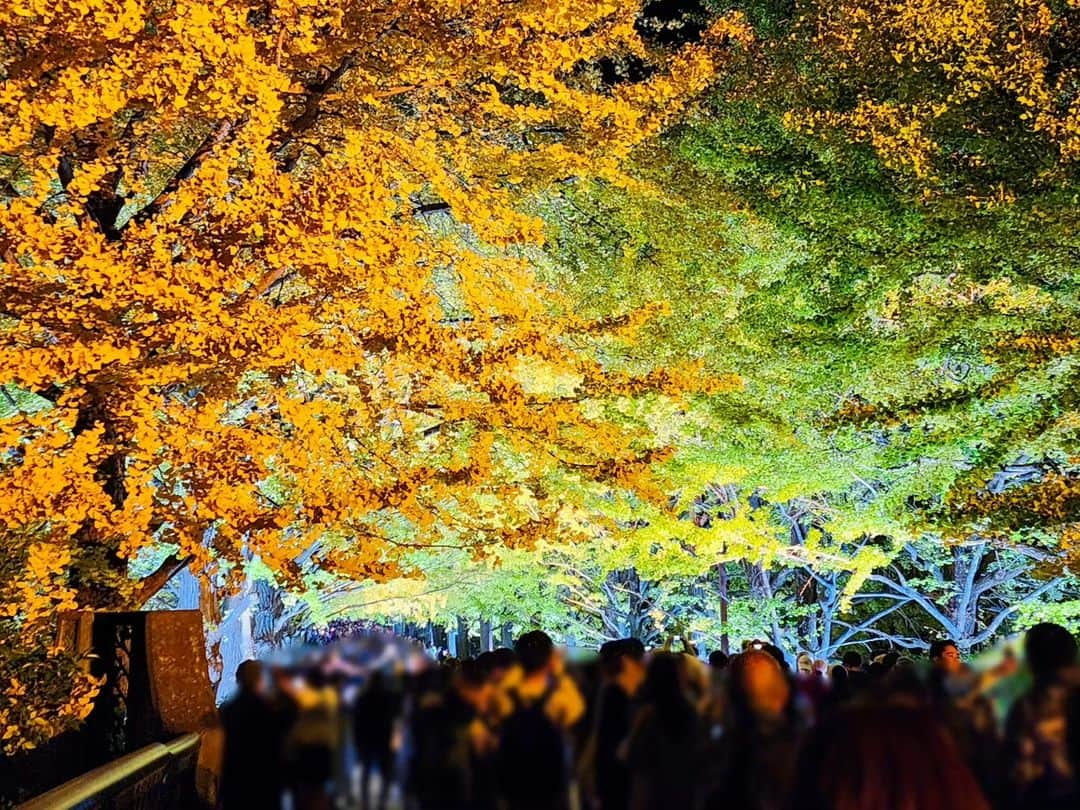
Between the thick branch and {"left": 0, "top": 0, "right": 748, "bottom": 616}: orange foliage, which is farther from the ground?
{"left": 0, "top": 0, "right": 748, "bottom": 616}: orange foliage

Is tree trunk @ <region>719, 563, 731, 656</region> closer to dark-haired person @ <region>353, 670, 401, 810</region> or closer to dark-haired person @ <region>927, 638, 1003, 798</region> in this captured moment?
dark-haired person @ <region>927, 638, 1003, 798</region>

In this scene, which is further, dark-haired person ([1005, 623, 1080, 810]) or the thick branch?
the thick branch

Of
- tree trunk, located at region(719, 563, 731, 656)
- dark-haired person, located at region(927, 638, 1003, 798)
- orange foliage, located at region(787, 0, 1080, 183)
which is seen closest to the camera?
dark-haired person, located at region(927, 638, 1003, 798)

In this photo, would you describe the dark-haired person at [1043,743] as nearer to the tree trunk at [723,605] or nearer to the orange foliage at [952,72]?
the orange foliage at [952,72]

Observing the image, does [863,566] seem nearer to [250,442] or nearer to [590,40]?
[590,40]

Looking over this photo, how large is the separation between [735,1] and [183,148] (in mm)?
12739

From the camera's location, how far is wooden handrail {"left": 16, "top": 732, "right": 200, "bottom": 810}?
188 inches

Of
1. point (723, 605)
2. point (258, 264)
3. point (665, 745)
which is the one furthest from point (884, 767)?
point (723, 605)

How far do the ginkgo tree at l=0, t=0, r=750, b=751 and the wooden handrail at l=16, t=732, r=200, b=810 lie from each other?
1.28 meters

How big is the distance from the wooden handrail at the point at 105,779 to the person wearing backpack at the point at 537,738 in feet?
13.0

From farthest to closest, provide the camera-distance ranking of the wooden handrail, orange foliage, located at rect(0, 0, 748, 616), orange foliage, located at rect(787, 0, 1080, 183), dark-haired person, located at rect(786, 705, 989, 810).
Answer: orange foliage, located at rect(787, 0, 1080, 183), orange foliage, located at rect(0, 0, 748, 616), the wooden handrail, dark-haired person, located at rect(786, 705, 989, 810)

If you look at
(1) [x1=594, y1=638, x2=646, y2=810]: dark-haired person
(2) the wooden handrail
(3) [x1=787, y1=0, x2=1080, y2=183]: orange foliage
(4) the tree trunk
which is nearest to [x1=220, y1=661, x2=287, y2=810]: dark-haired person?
(1) [x1=594, y1=638, x2=646, y2=810]: dark-haired person

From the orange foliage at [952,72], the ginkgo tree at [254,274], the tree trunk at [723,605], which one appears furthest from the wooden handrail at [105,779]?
the tree trunk at [723,605]

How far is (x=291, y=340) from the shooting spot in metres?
6.91
